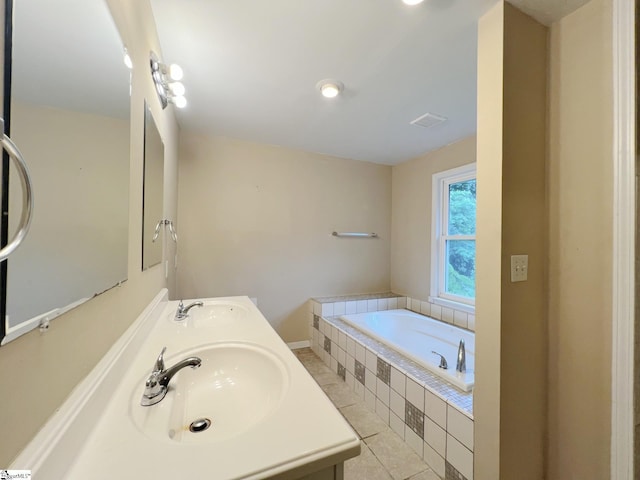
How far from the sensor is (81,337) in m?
0.59

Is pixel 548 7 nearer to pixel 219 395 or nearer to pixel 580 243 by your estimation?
pixel 580 243

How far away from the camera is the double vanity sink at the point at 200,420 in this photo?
1.54ft

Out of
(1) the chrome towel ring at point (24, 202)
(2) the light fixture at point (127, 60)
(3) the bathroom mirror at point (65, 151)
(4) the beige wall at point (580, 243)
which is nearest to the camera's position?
(1) the chrome towel ring at point (24, 202)

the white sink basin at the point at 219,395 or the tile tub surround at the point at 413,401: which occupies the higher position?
the white sink basin at the point at 219,395

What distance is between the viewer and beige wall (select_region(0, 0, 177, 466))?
15.4 inches

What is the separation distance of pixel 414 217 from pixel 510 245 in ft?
6.90

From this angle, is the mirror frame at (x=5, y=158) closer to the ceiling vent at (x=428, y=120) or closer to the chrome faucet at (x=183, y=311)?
the chrome faucet at (x=183, y=311)

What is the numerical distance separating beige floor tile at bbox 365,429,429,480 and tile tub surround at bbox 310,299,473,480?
4 cm

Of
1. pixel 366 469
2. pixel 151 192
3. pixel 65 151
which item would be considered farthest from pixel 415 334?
pixel 65 151

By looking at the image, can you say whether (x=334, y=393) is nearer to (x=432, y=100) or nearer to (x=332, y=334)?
(x=332, y=334)

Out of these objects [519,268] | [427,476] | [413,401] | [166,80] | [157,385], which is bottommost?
[427,476]

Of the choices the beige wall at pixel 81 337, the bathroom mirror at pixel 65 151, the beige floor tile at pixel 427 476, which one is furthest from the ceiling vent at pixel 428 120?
the beige floor tile at pixel 427 476

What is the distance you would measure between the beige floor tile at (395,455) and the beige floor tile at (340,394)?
0.37 metres

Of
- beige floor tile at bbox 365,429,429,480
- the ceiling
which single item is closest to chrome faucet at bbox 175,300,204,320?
beige floor tile at bbox 365,429,429,480
